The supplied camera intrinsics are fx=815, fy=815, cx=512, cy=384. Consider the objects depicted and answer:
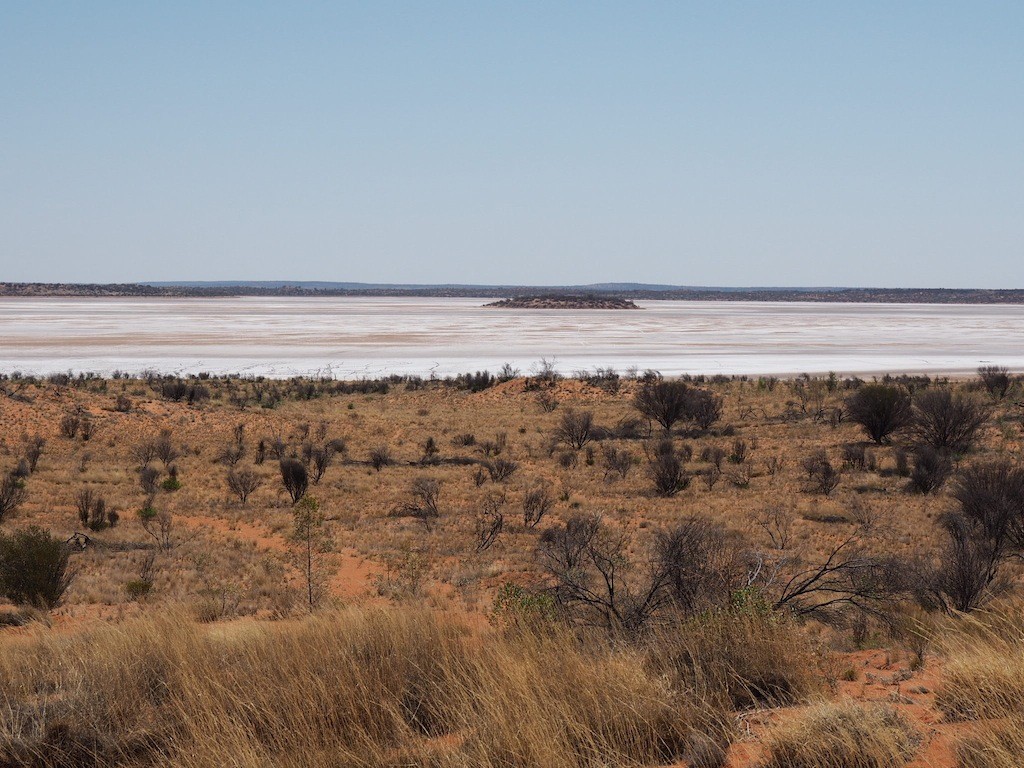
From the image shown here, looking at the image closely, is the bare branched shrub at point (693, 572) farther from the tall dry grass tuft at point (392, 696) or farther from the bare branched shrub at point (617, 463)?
the bare branched shrub at point (617, 463)

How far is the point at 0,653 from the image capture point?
553 centimetres

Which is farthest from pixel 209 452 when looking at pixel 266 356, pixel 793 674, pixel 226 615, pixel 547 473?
pixel 266 356

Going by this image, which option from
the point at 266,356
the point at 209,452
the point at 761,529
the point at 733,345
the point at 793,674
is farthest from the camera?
the point at 733,345

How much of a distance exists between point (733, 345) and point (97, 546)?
60908mm

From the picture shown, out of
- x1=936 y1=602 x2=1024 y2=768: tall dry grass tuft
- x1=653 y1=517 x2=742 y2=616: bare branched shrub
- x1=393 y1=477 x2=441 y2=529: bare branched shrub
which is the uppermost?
x1=936 y1=602 x2=1024 y2=768: tall dry grass tuft

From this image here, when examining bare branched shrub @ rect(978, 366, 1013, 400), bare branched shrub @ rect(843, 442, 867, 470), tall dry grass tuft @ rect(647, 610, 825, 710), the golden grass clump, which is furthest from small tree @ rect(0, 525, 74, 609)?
bare branched shrub @ rect(978, 366, 1013, 400)

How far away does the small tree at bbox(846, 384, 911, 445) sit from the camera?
25.7 metres

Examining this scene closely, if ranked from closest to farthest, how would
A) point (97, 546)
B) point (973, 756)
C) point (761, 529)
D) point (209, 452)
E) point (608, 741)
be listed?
1. point (973, 756)
2. point (608, 741)
3. point (97, 546)
4. point (761, 529)
5. point (209, 452)

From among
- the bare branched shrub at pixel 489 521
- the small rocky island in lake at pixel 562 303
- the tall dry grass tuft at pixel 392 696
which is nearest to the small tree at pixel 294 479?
the bare branched shrub at pixel 489 521

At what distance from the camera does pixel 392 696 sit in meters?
4.55

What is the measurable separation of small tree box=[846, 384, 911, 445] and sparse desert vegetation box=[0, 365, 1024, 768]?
9 cm

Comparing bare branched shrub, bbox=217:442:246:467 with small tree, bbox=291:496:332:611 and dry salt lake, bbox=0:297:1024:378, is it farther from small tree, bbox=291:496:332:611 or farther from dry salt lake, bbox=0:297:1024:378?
dry salt lake, bbox=0:297:1024:378

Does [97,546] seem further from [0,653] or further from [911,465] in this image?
[911,465]

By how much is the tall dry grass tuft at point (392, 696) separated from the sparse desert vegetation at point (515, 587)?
0.08ft
